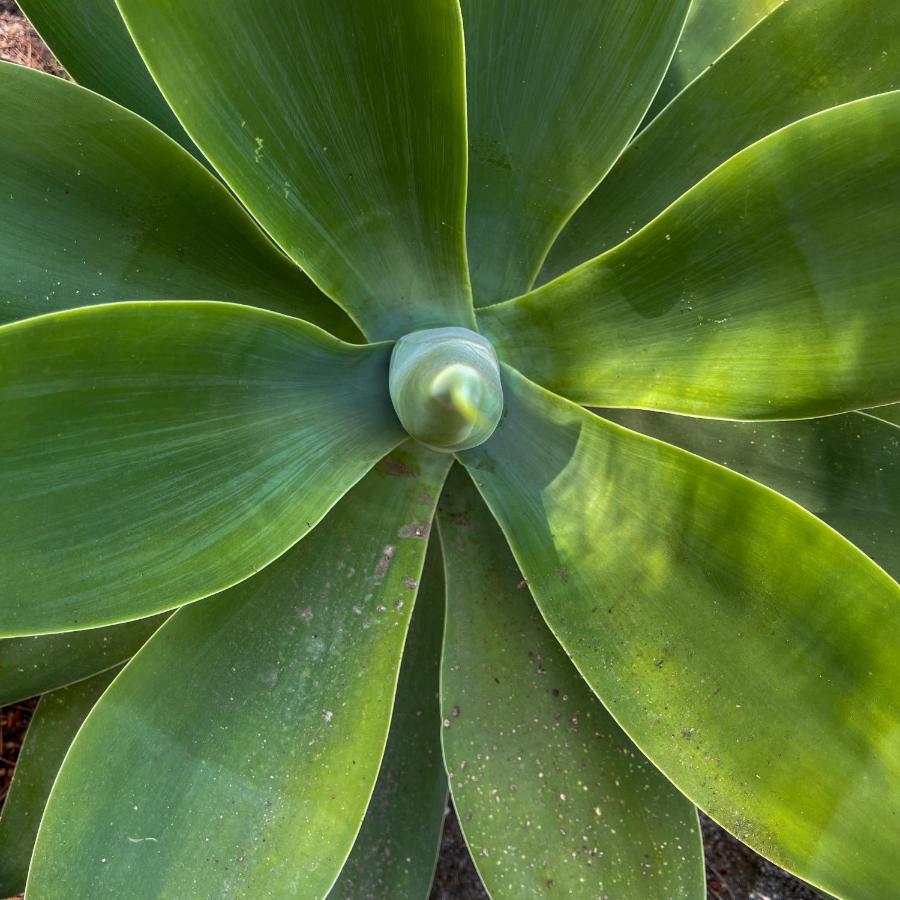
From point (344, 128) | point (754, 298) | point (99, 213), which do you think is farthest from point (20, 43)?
point (754, 298)

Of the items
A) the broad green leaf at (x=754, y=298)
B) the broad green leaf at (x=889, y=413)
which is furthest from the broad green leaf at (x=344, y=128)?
the broad green leaf at (x=889, y=413)

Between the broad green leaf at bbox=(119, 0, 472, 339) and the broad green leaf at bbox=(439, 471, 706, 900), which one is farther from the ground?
the broad green leaf at bbox=(119, 0, 472, 339)

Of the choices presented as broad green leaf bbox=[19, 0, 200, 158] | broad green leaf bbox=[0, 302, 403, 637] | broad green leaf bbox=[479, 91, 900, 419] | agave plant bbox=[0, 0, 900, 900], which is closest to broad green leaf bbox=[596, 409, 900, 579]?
agave plant bbox=[0, 0, 900, 900]

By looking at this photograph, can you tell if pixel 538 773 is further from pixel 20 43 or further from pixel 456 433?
pixel 20 43

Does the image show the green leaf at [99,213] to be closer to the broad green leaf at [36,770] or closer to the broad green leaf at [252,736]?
the broad green leaf at [252,736]

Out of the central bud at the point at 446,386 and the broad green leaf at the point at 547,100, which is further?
the broad green leaf at the point at 547,100

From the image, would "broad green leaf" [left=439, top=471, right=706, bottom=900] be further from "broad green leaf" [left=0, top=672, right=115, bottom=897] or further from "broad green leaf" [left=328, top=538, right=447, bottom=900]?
"broad green leaf" [left=0, top=672, right=115, bottom=897]

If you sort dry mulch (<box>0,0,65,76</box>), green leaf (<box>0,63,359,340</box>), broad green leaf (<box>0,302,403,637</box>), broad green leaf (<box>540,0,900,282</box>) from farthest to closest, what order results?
dry mulch (<box>0,0,65,76</box>), broad green leaf (<box>540,0,900,282</box>), green leaf (<box>0,63,359,340</box>), broad green leaf (<box>0,302,403,637</box>)
